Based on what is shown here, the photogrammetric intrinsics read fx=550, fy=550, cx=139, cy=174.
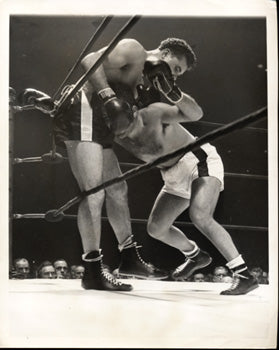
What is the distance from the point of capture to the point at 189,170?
1634mm

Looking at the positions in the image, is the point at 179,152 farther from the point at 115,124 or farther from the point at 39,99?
the point at 39,99

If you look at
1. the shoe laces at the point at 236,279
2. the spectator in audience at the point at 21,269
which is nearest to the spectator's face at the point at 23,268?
the spectator in audience at the point at 21,269

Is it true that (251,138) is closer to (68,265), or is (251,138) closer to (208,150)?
(208,150)

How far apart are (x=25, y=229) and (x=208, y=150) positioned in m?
0.59

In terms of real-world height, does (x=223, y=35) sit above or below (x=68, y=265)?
above

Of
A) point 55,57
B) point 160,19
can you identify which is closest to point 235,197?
point 160,19

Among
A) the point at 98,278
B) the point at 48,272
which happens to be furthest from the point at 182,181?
the point at 48,272

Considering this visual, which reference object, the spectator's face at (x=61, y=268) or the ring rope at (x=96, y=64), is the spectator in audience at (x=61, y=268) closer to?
the spectator's face at (x=61, y=268)

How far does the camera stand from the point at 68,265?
64.4 inches

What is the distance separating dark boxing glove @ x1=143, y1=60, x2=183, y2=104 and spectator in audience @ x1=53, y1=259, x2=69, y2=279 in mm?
578

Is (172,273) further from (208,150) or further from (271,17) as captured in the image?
(271,17)

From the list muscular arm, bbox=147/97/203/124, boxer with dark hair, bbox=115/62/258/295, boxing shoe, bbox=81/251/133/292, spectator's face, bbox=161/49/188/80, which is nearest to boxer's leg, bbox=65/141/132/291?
boxing shoe, bbox=81/251/133/292

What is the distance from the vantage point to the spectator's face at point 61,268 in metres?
1.63

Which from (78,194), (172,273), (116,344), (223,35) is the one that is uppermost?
(223,35)
